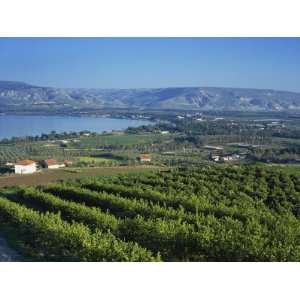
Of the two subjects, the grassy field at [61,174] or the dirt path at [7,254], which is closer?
the dirt path at [7,254]

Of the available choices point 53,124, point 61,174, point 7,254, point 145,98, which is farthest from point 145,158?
point 7,254

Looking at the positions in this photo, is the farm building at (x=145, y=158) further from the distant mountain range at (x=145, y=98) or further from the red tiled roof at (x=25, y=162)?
the red tiled roof at (x=25, y=162)

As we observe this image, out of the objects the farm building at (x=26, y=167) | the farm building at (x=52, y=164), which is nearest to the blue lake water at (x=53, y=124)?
the farm building at (x=52, y=164)

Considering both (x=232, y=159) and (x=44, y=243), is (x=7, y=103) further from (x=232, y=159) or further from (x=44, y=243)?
(x=44, y=243)

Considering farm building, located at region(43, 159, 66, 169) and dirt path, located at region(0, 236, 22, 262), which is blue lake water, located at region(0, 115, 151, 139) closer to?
farm building, located at region(43, 159, 66, 169)

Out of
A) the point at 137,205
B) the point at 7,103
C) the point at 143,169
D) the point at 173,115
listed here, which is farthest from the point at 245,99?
the point at 137,205

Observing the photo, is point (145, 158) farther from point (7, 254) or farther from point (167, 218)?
point (7, 254)
